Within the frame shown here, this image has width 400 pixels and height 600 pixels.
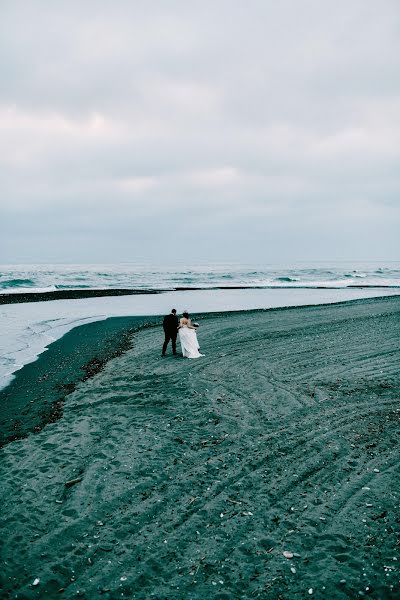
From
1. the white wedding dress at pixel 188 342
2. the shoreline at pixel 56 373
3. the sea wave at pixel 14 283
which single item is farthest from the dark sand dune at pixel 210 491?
the sea wave at pixel 14 283

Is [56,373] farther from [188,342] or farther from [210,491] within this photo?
[210,491]

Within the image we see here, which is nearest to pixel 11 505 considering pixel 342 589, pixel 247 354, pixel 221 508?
pixel 221 508

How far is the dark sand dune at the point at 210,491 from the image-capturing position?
5.26 m

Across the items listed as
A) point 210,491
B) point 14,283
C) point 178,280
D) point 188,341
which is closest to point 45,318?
point 188,341

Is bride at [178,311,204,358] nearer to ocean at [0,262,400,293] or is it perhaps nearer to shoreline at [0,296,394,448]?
shoreline at [0,296,394,448]

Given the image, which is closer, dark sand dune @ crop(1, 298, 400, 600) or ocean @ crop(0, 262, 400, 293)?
dark sand dune @ crop(1, 298, 400, 600)

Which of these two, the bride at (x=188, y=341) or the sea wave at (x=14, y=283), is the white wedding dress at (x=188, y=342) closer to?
the bride at (x=188, y=341)

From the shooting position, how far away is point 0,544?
593 cm

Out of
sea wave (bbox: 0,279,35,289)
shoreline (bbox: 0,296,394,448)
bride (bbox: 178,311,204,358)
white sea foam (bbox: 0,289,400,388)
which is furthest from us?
sea wave (bbox: 0,279,35,289)

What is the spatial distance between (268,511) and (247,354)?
36.3 ft

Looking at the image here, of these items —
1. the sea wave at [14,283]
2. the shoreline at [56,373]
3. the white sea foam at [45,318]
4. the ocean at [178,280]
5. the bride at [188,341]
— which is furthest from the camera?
the ocean at [178,280]

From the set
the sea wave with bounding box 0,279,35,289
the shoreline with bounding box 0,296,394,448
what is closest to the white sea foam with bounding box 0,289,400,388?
the shoreline with bounding box 0,296,394,448

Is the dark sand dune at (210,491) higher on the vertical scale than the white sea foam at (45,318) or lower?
lower

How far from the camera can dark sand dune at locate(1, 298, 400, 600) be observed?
5258 millimetres
